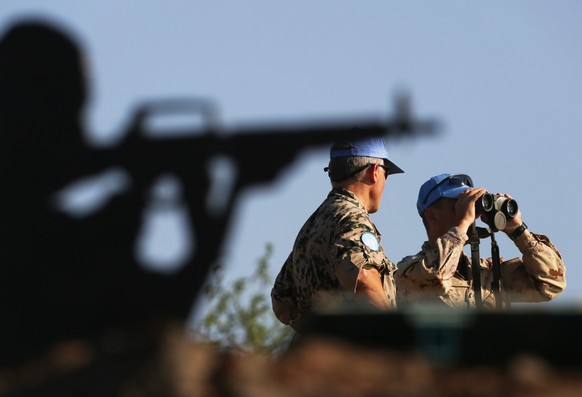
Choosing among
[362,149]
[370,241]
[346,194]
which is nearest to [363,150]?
[362,149]

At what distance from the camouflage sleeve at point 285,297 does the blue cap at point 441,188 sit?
1.40 metres

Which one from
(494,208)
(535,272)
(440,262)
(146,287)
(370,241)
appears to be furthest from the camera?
(535,272)

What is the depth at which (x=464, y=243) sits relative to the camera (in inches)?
313

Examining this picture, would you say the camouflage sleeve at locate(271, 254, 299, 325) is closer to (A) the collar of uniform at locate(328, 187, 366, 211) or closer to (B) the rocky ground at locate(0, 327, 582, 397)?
(A) the collar of uniform at locate(328, 187, 366, 211)

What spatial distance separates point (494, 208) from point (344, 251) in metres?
1.81

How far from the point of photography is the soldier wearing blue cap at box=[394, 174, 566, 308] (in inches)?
310

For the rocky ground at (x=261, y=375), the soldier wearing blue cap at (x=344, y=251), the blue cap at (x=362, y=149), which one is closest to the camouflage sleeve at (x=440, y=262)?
the soldier wearing blue cap at (x=344, y=251)

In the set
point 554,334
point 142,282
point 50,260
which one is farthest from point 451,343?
point 50,260

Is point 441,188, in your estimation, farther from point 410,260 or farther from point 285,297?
point 285,297

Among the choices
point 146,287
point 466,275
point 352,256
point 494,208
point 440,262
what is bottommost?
point 466,275

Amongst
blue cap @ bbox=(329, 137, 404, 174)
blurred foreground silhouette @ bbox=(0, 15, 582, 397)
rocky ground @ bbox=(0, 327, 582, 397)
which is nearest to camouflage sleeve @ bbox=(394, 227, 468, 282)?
blue cap @ bbox=(329, 137, 404, 174)

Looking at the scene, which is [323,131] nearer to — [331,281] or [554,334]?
[554,334]

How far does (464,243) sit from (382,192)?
2.26 feet

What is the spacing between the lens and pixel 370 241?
6.92 meters
